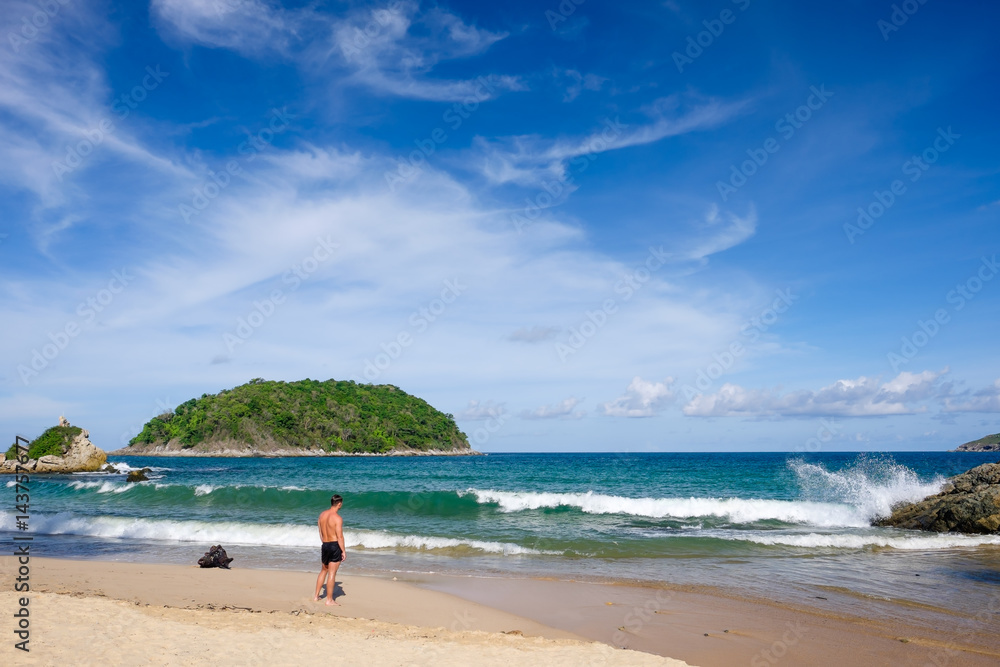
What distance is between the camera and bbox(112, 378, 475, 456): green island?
112 m

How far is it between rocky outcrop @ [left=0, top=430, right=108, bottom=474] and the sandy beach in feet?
173

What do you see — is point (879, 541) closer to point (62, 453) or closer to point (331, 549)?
point (331, 549)

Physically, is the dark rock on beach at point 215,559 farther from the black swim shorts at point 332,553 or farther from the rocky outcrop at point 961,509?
the rocky outcrop at point 961,509

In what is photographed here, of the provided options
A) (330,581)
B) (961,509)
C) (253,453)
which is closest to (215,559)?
(330,581)

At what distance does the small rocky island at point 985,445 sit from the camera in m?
145

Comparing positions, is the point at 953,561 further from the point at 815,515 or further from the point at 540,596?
the point at 540,596

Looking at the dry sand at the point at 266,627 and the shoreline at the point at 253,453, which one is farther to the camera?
the shoreline at the point at 253,453

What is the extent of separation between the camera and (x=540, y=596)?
10.6 metres

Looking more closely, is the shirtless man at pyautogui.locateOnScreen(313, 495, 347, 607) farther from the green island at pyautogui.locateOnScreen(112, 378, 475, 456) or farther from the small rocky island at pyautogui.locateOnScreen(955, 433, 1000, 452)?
the small rocky island at pyautogui.locateOnScreen(955, 433, 1000, 452)

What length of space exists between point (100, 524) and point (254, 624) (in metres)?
16.4

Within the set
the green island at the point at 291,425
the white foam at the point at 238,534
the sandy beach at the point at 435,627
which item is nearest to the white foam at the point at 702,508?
the white foam at the point at 238,534

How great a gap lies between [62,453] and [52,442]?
1809mm

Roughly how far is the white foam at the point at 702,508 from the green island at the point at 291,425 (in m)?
97.2

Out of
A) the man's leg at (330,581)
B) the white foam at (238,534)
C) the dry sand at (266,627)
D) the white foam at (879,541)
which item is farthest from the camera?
the white foam at (238,534)
